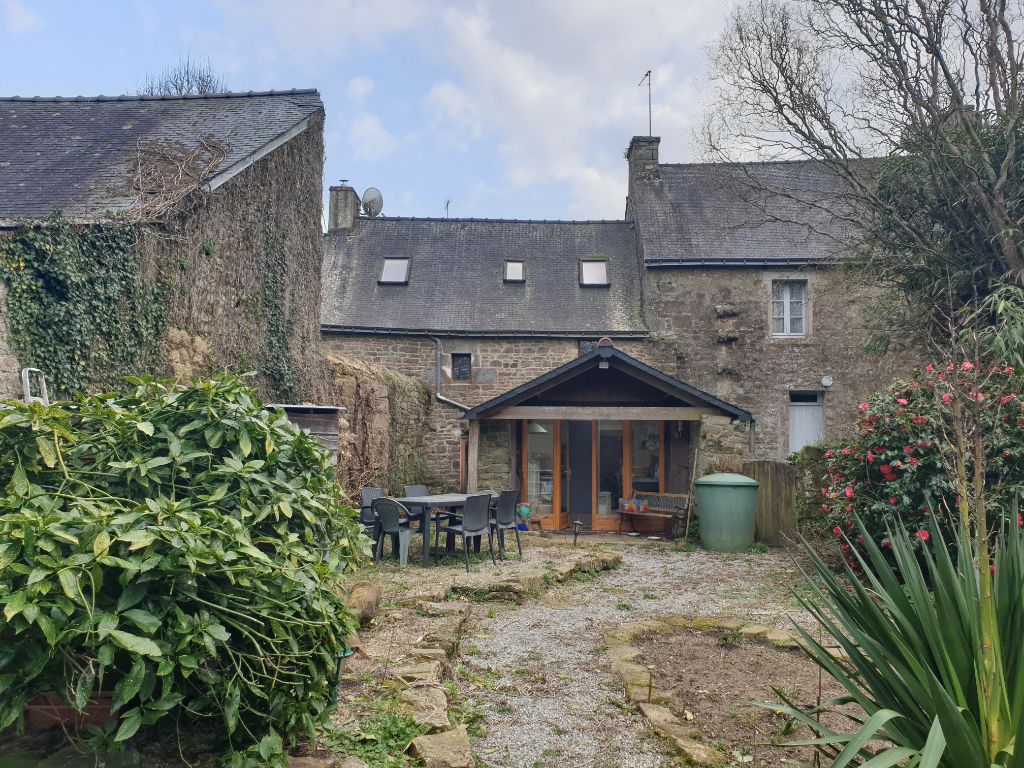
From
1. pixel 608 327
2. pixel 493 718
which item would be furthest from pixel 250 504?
pixel 608 327

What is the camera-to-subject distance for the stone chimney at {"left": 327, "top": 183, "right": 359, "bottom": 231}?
2028cm

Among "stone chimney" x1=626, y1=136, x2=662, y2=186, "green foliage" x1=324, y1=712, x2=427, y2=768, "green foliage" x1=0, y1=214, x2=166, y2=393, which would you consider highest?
"stone chimney" x1=626, y1=136, x2=662, y2=186

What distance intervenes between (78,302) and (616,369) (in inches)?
344

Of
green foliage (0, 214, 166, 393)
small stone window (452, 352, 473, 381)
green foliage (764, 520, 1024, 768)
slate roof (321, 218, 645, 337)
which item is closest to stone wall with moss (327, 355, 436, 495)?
small stone window (452, 352, 473, 381)

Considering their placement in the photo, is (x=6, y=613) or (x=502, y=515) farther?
(x=502, y=515)

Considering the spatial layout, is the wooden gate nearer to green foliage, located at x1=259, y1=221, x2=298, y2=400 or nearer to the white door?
the white door

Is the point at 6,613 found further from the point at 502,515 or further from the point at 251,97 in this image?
the point at 251,97

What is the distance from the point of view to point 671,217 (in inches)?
736

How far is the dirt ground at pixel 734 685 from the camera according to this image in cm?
387

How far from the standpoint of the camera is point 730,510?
11.1 metres

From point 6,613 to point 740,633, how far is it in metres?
5.11

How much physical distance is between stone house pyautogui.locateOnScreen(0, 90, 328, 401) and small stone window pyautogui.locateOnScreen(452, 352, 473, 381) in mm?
5614

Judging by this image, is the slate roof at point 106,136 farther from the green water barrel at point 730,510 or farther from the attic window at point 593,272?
the attic window at point 593,272

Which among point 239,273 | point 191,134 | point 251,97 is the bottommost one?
point 239,273
